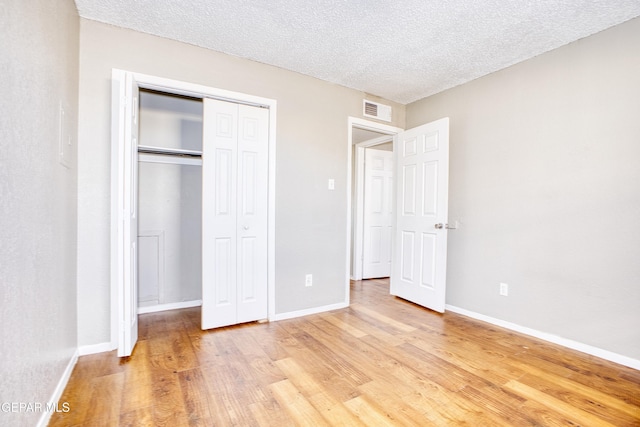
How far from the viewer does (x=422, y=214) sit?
11.0 feet

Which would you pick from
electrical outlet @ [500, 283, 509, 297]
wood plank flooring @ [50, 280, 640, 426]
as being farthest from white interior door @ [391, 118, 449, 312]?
wood plank flooring @ [50, 280, 640, 426]

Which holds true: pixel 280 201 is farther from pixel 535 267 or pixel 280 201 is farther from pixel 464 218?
pixel 535 267

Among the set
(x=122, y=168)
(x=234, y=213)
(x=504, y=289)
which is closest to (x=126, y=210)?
(x=122, y=168)

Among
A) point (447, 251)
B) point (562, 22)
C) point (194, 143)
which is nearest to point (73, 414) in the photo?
point (194, 143)

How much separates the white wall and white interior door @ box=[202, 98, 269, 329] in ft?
3.11

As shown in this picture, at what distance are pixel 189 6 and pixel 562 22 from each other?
2.64 meters

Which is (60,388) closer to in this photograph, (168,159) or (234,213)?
(234,213)

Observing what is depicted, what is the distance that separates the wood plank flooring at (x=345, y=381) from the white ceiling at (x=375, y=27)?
96.1 inches

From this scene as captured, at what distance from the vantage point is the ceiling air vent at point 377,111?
348 centimetres

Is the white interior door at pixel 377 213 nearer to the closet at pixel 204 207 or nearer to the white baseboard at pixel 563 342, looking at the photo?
the white baseboard at pixel 563 342

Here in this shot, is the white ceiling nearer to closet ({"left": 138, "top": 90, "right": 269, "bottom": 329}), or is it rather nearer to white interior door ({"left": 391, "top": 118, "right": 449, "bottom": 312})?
closet ({"left": 138, "top": 90, "right": 269, "bottom": 329})

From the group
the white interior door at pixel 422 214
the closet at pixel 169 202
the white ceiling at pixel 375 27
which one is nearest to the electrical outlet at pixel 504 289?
the white interior door at pixel 422 214

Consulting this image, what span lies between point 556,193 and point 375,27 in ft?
6.57

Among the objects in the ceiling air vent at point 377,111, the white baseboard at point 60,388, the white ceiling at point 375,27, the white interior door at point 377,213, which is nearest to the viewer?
the white baseboard at point 60,388
